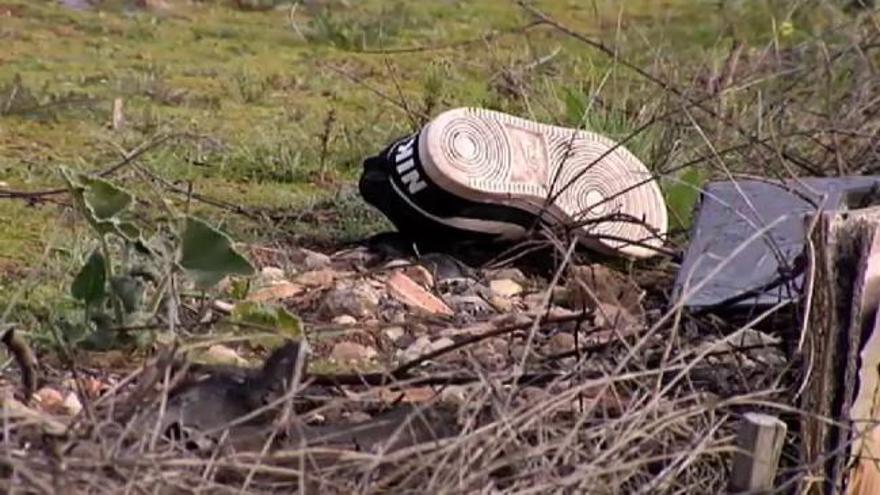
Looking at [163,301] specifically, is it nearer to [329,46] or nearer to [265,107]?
[265,107]

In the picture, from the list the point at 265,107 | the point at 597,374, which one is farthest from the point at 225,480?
the point at 265,107

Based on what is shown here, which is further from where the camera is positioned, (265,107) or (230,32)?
(230,32)

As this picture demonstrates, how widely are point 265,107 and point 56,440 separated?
396 cm

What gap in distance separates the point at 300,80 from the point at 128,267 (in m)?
3.35

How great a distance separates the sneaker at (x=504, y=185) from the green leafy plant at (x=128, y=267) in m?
0.91

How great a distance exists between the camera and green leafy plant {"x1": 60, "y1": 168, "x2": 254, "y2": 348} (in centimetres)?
317

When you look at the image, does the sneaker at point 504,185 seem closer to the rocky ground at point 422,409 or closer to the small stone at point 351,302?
the small stone at point 351,302

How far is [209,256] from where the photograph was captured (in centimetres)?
318

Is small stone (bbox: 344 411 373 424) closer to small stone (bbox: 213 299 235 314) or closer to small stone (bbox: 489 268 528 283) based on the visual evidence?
small stone (bbox: 213 299 235 314)

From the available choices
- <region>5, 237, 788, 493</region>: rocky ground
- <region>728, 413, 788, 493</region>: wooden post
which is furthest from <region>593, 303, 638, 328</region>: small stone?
<region>728, 413, 788, 493</region>: wooden post

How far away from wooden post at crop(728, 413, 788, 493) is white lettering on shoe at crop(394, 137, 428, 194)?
4.91 feet

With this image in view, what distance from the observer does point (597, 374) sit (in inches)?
118

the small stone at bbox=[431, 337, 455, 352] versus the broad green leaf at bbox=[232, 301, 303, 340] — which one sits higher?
the broad green leaf at bbox=[232, 301, 303, 340]

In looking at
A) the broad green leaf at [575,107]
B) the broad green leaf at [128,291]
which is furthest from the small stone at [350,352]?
the broad green leaf at [575,107]
